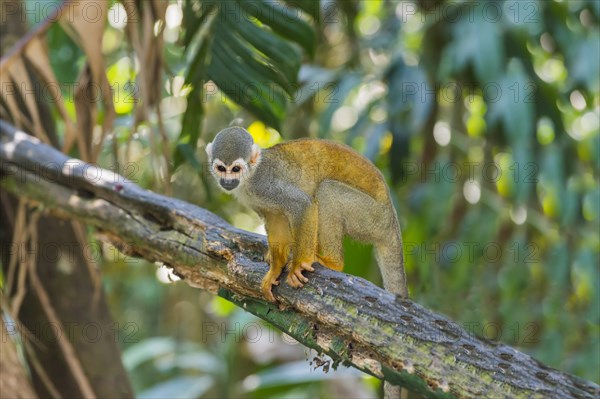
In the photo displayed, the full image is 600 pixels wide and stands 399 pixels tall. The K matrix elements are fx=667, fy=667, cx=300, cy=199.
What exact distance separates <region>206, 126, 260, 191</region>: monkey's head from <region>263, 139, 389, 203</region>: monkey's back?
0.16 m

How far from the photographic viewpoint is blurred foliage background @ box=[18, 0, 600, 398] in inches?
126

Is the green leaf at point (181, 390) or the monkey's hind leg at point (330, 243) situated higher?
the monkey's hind leg at point (330, 243)

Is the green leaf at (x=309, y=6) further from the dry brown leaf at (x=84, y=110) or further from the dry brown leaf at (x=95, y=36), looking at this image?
the dry brown leaf at (x=84, y=110)

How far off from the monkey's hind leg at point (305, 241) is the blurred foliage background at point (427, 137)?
768 millimetres

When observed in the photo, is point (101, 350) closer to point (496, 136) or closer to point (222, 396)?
point (222, 396)

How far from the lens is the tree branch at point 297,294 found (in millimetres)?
1777

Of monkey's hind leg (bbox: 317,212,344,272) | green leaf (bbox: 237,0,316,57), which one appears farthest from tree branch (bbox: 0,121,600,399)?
green leaf (bbox: 237,0,316,57)

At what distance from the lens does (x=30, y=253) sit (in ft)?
10.1

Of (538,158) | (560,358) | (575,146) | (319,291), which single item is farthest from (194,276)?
(560,358)

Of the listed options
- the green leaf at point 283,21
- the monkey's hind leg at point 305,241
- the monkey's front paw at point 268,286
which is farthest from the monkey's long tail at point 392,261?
the green leaf at point 283,21

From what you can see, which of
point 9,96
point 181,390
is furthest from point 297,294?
point 181,390

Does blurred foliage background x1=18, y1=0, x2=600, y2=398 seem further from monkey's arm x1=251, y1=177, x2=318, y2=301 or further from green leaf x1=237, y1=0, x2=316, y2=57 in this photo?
monkey's arm x1=251, y1=177, x2=318, y2=301

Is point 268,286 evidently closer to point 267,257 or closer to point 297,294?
point 297,294

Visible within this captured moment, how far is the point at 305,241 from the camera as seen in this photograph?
95.9 inches
